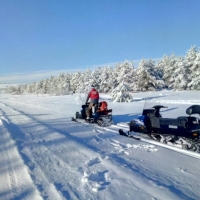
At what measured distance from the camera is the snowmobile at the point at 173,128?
5098 mm

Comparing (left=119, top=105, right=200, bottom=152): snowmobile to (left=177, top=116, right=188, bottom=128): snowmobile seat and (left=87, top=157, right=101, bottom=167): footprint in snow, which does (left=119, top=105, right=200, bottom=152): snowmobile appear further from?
(left=87, top=157, right=101, bottom=167): footprint in snow

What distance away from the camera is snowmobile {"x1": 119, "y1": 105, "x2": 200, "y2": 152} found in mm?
5098

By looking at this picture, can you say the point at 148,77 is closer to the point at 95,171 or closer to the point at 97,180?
the point at 95,171

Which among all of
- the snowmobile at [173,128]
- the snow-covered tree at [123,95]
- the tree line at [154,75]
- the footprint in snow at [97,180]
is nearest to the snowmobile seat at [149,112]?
the snowmobile at [173,128]

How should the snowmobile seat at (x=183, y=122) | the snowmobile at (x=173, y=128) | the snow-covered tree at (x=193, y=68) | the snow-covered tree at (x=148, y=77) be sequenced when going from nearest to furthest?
the snowmobile at (x=173, y=128)
the snowmobile seat at (x=183, y=122)
the snow-covered tree at (x=193, y=68)
the snow-covered tree at (x=148, y=77)

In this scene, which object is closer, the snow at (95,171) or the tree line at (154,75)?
the snow at (95,171)

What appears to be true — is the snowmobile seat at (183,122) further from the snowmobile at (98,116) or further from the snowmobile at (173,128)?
the snowmobile at (98,116)

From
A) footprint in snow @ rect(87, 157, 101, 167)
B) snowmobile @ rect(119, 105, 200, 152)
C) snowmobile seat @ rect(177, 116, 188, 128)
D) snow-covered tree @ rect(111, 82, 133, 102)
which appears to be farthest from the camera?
snow-covered tree @ rect(111, 82, 133, 102)

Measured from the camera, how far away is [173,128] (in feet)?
18.4

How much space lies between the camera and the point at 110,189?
3334 mm

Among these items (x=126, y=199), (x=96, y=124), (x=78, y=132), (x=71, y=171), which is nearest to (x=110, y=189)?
(x=126, y=199)

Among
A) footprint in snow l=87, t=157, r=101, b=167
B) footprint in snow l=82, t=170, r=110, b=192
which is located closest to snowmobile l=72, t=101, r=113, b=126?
footprint in snow l=87, t=157, r=101, b=167

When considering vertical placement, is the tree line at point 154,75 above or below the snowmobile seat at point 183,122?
above

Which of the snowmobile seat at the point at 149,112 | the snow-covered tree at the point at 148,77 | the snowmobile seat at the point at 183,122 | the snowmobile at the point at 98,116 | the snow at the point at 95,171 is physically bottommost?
the snow at the point at 95,171
